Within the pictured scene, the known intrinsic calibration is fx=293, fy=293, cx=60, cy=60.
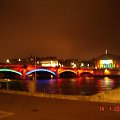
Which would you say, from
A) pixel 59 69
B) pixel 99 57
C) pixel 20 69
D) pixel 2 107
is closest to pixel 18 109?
pixel 2 107

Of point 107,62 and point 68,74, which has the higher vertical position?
point 107,62

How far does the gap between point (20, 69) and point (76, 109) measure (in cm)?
8863

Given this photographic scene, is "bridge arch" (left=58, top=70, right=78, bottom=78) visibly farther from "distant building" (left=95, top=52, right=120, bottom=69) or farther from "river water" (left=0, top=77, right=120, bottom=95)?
"river water" (left=0, top=77, right=120, bottom=95)

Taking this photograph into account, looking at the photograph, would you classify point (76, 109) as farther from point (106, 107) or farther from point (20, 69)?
point (20, 69)

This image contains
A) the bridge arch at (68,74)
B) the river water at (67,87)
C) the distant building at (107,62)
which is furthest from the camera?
the distant building at (107,62)

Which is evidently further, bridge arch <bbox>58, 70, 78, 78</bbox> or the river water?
bridge arch <bbox>58, 70, 78, 78</bbox>

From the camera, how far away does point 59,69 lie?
11744cm
